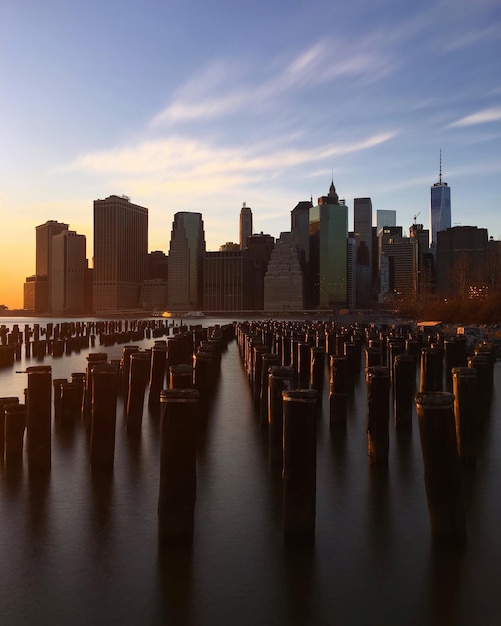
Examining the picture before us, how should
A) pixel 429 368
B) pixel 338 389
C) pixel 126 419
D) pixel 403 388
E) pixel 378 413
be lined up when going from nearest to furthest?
1. pixel 378 413
2. pixel 338 389
3. pixel 403 388
4. pixel 126 419
5. pixel 429 368

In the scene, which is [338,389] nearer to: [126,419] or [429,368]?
[429,368]

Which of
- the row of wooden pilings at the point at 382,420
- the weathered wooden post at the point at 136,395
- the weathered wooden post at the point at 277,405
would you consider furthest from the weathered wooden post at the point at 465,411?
the weathered wooden post at the point at 136,395

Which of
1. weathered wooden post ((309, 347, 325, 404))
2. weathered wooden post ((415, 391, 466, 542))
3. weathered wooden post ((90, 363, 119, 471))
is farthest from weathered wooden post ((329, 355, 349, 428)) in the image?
weathered wooden post ((415, 391, 466, 542))

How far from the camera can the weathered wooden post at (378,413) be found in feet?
40.5

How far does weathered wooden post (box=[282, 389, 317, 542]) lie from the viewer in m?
8.40

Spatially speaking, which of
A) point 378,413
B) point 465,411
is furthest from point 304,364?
point 465,411

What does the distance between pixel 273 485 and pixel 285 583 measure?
3.92 metres

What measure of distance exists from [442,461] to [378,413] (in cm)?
408

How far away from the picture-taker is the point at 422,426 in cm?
844

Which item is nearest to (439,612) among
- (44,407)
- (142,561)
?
(142,561)

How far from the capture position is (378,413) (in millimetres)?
12359

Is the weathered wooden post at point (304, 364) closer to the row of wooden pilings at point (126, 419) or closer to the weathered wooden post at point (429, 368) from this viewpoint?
the row of wooden pilings at point (126, 419)

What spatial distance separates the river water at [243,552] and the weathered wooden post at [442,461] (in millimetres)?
451

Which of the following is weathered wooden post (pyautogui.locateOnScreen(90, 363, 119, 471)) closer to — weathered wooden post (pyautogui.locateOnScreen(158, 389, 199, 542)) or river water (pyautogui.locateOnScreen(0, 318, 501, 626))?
river water (pyautogui.locateOnScreen(0, 318, 501, 626))
